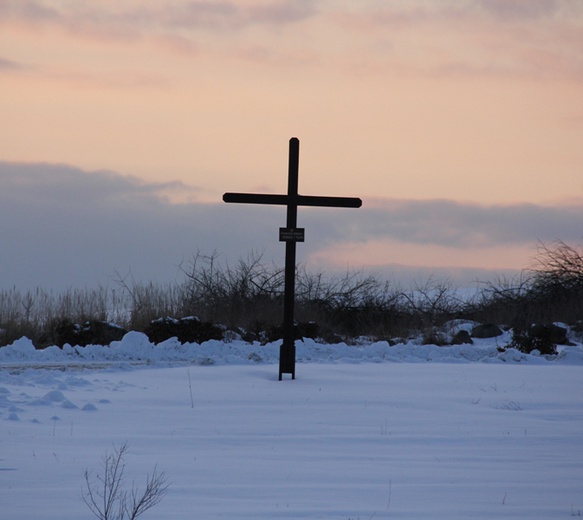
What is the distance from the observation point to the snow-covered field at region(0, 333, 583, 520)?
17.3 ft

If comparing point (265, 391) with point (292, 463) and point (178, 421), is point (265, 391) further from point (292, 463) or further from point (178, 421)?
point (292, 463)

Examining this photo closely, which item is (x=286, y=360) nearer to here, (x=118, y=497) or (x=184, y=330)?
(x=184, y=330)

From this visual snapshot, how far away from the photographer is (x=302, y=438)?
766 cm

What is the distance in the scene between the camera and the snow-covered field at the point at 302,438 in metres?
5.27

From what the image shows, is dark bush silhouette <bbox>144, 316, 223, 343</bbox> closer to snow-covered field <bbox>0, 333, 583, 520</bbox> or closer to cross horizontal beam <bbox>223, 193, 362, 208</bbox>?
snow-covered field <bbox>0, 333, 583, 520</bbox>

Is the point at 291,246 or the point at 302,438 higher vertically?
the point at 291,246

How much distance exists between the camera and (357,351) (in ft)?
54.8

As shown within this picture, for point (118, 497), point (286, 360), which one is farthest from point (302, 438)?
point (286, 360)

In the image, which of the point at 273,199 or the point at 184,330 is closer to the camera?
the point at 273,199

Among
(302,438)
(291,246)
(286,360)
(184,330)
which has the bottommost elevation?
(302,438)

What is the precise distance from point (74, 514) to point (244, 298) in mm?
20292

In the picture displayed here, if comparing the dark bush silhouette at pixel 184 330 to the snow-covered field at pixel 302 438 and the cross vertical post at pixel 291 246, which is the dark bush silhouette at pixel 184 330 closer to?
the snow-covered field at pixel 302 438

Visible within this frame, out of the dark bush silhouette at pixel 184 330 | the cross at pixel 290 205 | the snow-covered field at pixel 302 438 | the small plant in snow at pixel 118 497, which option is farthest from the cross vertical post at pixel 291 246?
the small plant in snow at pixel 118 497

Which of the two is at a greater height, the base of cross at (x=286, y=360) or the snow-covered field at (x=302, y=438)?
the base of cross at (x=286, y=360)
